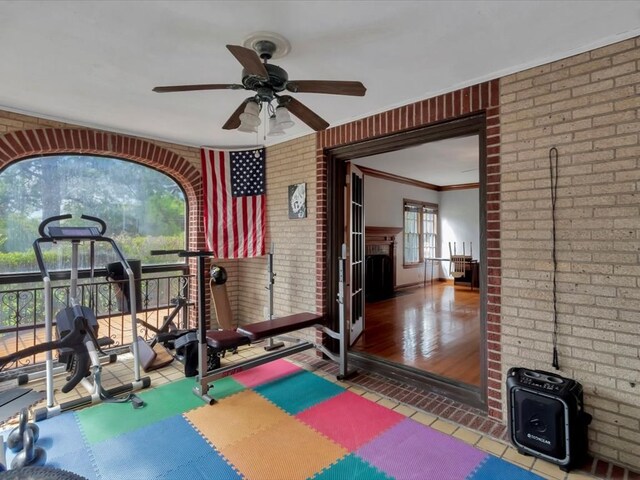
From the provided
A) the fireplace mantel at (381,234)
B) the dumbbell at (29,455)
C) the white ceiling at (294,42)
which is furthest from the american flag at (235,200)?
the fireplace mantel at (381,234)

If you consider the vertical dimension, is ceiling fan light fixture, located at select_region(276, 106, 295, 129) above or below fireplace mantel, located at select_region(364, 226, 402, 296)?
above

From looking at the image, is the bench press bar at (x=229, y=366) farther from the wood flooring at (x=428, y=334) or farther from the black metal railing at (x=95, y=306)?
the black metal railing at (x=95, y=306)

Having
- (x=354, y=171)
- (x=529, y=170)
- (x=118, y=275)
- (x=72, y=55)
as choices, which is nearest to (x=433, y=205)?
(x=354, y=171)

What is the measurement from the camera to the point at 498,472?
2078 millimetres

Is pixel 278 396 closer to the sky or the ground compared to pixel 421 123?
closer to the ground

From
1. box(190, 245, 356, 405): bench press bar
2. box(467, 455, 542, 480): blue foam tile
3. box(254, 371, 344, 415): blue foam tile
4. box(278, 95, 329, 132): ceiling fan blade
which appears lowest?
box(467, 455, 542, 480): blue foam tile

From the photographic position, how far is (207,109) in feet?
10.9

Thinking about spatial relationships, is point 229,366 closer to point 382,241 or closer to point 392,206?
point 382,241

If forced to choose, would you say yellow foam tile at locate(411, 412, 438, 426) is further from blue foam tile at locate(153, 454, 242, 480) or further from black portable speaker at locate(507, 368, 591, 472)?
blue foam tile at locate(153, 454, 242, 480)

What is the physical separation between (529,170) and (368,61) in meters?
1.40

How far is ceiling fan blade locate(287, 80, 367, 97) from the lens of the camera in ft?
6.53

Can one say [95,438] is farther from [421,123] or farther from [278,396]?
[421,123]

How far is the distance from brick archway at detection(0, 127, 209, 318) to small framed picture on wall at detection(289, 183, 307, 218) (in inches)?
53.8

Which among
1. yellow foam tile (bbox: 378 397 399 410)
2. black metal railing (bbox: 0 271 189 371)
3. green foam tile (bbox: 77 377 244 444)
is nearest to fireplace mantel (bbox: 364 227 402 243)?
black metal railing (bbox: 0 271 189 371)
